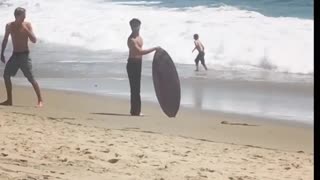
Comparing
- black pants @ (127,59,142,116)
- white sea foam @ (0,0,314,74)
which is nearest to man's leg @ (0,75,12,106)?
black pants @ (127,59,142,116)

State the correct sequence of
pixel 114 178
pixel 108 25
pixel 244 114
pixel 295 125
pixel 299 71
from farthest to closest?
pixel 108 25, pixel 299 71, pixel 244 114, pixel 295 125, pixel 114 178

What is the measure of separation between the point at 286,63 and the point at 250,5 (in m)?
5.75

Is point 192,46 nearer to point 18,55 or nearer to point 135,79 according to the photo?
point 135,79

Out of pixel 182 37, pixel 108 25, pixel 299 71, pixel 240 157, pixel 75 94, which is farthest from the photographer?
pixel 108 25

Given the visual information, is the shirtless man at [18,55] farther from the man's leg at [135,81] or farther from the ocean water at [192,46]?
the man's leg at [135,81]

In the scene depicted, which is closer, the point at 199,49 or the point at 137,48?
the point at 137,48

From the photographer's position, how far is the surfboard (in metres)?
8.38

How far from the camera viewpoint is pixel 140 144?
614 cm

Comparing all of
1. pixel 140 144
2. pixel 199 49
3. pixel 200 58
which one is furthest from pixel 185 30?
pixel 140 144

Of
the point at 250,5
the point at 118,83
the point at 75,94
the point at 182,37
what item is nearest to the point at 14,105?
the point at 75,94

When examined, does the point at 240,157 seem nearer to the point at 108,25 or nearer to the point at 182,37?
the point at 182,37

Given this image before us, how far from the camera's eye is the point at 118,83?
10.0 meters

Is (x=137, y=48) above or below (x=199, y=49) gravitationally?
above

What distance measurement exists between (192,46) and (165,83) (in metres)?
4.56
